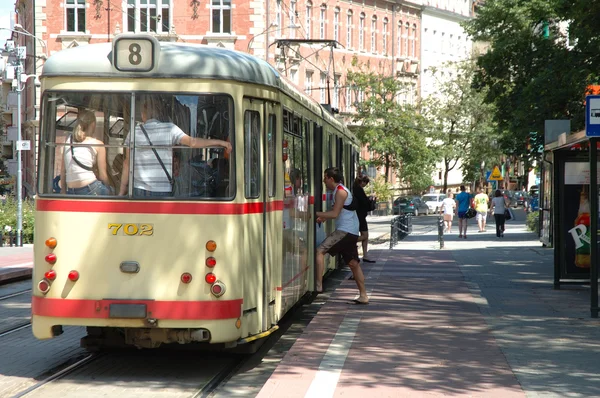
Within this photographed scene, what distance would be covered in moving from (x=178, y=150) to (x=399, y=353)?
2938 mm

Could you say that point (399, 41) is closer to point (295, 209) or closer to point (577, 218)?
point (577, 218)

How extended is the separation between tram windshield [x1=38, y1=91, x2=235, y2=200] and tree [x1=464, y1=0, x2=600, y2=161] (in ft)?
40.6

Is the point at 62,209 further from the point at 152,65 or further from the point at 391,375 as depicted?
the point at 391,375

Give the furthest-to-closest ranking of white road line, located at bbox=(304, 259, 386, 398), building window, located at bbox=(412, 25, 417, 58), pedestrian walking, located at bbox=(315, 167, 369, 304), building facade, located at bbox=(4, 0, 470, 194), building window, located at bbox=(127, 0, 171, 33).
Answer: building window, located at bbox=(412, 25, 417, 58)
building window, located at bbox=(127, 0, 171, 33)
building facade, located at bbox=(4, 0, 470, 194)
pedestrian walking, located at bbox=(315, 167, 369, 304)
white road line, located at bbox=(304, 259, 386, 398)

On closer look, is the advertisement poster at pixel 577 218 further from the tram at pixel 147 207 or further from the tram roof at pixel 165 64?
the tram roof at pixel 165 64

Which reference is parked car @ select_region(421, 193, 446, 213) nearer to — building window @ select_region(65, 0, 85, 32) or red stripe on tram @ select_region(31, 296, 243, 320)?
building window @ select_region(65, 0, 85, 32)

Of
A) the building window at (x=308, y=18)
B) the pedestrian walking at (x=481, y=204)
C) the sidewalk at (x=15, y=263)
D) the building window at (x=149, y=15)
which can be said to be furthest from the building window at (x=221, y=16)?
the sidewalk at (x=15, y=263)

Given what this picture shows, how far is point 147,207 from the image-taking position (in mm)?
9852

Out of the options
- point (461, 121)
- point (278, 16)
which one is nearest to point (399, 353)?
point (278, 16)

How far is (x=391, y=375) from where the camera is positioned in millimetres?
9789

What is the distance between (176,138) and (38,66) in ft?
170

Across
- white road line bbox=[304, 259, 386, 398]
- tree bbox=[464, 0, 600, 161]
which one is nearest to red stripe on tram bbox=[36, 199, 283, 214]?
white road line bbox=[304, 259, 386, 398]

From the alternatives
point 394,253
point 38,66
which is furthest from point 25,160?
point 394,253

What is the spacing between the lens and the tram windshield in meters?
9.89
